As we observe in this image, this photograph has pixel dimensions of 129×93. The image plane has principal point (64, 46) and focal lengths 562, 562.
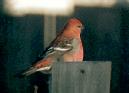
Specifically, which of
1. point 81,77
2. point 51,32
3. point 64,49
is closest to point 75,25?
point 51,32

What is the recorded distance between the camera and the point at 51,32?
5.40 metres

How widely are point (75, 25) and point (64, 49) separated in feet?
1.46

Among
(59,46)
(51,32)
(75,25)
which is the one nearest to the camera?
(59,46)

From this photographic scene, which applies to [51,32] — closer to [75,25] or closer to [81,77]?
[75,25]

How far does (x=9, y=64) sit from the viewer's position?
551cm

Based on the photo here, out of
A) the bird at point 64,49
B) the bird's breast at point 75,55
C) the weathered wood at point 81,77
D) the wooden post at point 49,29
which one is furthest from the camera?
the wooden post at point 49,29

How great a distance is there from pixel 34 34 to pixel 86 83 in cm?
265

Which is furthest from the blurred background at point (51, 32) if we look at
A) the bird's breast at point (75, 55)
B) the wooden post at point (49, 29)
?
the bird's breast at point (75, 55)

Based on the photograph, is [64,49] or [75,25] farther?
[75,25]

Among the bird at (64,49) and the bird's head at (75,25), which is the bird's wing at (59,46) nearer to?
the bird at (64,49)

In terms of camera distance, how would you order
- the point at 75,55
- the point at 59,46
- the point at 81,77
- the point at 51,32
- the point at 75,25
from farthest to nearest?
the point at 51,32, the point at 75,25, the point at 59,46, the point at 75,55, the point at 81,77

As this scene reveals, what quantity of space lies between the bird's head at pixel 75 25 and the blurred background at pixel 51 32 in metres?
0.28

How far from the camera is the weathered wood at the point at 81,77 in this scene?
9.52 feet

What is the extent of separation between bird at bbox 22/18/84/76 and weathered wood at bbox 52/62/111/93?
140 cm
